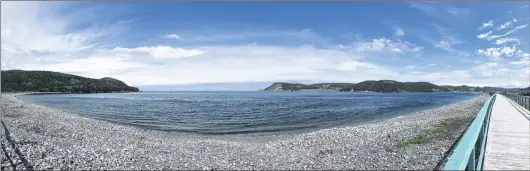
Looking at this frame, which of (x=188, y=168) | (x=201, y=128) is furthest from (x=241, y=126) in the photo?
(x=188, y=168)

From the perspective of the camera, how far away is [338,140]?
19.1 metres

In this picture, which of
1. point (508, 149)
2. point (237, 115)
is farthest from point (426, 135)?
point (237, 115)

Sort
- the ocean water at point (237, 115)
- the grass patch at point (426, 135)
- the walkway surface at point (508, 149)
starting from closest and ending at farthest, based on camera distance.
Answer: the walkway surface at point (508, 149)
the grass patch at point (426, 135)
the ocean water at point (237, 115)

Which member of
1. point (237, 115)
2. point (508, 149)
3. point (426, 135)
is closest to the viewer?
point (508, 149)

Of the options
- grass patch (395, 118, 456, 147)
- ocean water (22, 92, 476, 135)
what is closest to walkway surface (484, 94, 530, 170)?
grass patch (395, 118, 456, 147)

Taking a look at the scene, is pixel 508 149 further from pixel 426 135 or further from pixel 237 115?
pixel 237 115

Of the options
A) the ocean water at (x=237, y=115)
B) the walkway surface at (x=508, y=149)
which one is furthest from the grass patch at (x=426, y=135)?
the ocean water at (x=237, y=115)

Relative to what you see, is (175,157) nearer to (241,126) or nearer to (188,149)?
(188,149)

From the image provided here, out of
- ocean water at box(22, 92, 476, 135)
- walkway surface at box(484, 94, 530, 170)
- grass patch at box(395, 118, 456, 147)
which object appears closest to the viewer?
walkway surface at box(484, 94, 530, 170)

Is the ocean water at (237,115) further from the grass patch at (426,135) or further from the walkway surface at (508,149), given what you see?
the walkway surface at (508,149)

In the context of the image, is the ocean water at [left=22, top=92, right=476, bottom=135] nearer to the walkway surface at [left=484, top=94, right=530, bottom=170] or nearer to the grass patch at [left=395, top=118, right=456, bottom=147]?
the grass patch at [left=395, top=118, right=456, bottom=147]

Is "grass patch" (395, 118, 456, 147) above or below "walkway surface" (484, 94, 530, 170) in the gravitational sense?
below

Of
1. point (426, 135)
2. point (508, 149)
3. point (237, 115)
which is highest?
point (508, 149)

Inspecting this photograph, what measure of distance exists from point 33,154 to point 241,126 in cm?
1941
